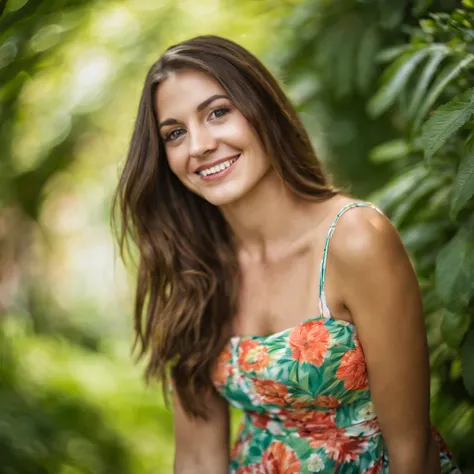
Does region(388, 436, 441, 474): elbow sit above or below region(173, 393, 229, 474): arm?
above

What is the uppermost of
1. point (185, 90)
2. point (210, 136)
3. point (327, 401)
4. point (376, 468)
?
point (185, 90)

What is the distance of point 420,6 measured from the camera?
2.24 metres

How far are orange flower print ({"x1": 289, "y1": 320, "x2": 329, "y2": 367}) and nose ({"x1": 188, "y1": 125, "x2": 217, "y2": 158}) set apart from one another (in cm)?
53

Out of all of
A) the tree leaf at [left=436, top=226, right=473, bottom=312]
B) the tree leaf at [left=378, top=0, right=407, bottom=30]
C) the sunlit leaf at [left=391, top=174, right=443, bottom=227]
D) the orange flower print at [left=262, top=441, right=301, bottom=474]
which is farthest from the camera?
the tree leaf at [left=378, top=0, right=407, bottom=30]

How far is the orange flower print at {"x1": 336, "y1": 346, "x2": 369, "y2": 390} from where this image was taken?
1.85 metres

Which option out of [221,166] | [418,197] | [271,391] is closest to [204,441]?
[271,391]

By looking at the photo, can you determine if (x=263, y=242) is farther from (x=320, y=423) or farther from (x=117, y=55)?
(x=117, y=55)

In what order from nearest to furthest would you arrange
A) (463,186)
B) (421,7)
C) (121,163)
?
(463,186)
(421,7)
(121,163)

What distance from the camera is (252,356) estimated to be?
1.96 metres

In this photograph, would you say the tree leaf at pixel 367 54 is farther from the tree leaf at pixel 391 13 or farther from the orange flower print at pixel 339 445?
the orange flower print at pixel 339 445

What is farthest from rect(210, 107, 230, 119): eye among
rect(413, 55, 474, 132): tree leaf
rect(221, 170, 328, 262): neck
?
rect(413, 55, 474, 132): tree leaf

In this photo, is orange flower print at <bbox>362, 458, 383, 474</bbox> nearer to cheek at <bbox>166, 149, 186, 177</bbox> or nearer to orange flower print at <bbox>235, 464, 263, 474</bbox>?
orange flower print at <bbox>235, 464, 263, 474</bbox>

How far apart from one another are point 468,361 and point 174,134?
0.99 meters

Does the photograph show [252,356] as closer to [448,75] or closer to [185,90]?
→ [185,90]
